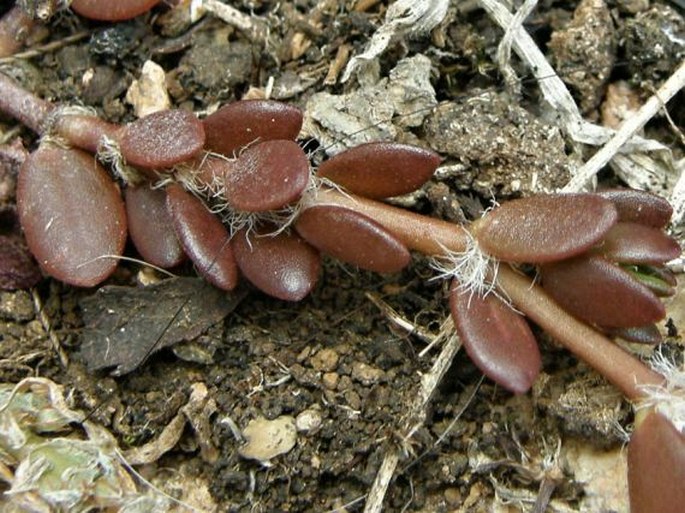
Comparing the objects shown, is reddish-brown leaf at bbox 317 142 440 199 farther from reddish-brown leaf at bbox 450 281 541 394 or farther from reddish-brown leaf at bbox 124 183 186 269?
reddish-brown leaf at bbox 124 183 186 269

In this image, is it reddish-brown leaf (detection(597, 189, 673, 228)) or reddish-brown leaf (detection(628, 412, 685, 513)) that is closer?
reddish-brown leaf (detection(628, 412, 685, 513))

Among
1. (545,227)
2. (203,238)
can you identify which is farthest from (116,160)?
(545,227)

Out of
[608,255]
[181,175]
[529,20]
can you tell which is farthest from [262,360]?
[529,20]

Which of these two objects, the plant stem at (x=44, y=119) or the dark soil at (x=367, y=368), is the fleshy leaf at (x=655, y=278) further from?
the plant stem at (x=44, y=119)

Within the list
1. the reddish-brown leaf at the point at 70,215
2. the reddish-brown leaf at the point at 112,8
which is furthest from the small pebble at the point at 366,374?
the reddish-brown leaf at the point at 112,8

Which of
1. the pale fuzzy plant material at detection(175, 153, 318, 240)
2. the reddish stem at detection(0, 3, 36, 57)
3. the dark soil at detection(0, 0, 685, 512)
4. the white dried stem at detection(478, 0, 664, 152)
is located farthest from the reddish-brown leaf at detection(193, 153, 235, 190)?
the white dried stem at detection(478, 0, 664, 152)

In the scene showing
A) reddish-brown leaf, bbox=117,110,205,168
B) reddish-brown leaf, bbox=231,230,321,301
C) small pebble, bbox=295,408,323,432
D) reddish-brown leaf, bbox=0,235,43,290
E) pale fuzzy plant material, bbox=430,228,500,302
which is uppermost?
reddish-brown leaf, bbox=117,110,205,168

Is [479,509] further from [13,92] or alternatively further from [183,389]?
[13,92]
